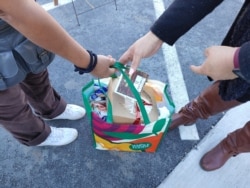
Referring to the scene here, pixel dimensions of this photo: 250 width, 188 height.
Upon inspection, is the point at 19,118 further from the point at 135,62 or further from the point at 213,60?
the point at 213,60

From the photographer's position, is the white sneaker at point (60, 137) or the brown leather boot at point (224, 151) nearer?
the brown leather boot at point (224, 151)

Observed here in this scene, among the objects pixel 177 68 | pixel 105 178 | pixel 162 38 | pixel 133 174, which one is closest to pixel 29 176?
pixel 105 178

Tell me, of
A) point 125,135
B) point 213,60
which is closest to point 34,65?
point 125,135

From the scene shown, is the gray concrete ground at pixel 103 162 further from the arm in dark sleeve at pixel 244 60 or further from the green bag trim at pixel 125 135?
the arm in dark sleeve at pixel 244 60

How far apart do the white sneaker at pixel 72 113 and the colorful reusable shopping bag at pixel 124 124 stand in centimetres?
29

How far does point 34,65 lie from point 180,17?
22.0 inches

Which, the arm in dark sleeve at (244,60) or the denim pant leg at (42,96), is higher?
the arm in dark sleeve at (244,60)

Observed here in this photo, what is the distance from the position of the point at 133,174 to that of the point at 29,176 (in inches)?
21.2

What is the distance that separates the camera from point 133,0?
230 cm

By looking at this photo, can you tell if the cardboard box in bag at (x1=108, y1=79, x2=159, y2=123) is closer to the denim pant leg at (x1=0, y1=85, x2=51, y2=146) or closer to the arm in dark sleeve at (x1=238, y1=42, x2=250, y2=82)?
the denim pant leg at (x1=0, y1=85, x2=51, y2=146)

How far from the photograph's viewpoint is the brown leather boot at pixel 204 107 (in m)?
1.29

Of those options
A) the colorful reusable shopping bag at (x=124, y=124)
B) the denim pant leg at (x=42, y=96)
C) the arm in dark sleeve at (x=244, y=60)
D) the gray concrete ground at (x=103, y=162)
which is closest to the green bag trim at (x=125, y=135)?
the colorful reusable shopping bag at (x=124, y=124)

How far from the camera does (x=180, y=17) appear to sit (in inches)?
37.8

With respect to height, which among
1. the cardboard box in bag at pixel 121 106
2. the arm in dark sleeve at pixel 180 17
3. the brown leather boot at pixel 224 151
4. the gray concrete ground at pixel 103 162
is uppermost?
the arm in dark sleeve at pixel 180 17
